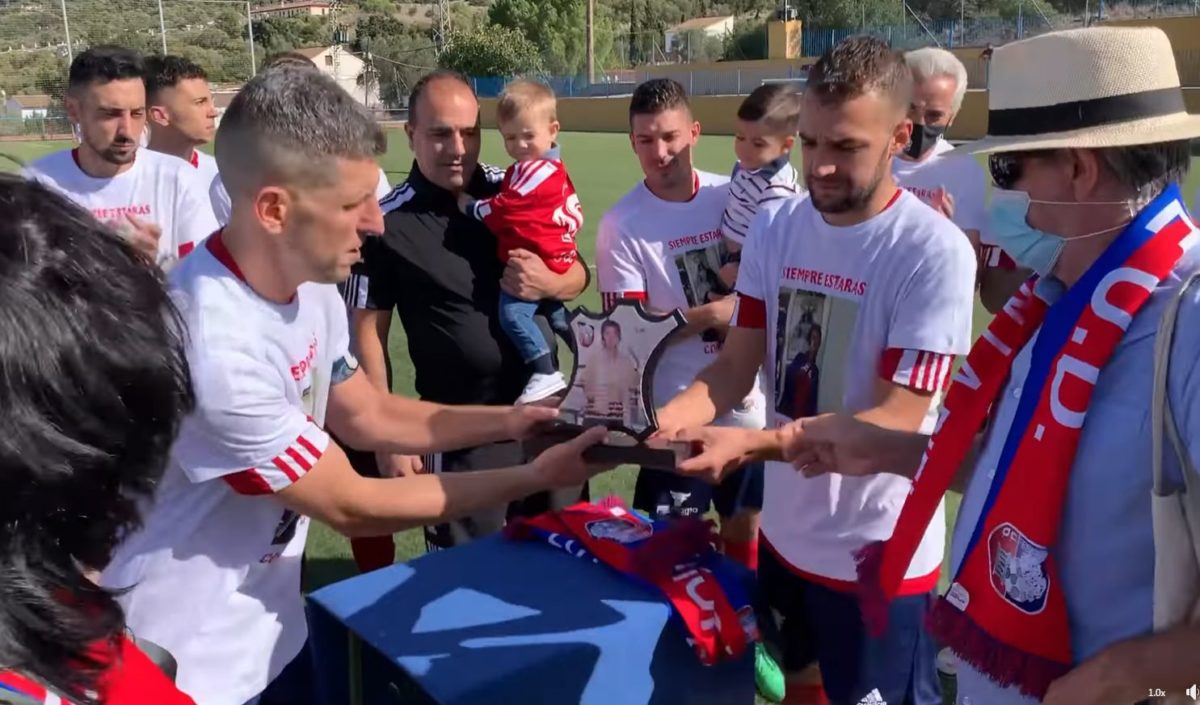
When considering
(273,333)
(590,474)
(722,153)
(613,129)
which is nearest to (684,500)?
(590,474)

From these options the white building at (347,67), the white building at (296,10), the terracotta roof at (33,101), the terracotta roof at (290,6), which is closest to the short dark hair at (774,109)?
the white building at (347,67)

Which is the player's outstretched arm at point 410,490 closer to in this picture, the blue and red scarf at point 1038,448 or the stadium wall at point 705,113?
the blue and red scarf at point 1038,448

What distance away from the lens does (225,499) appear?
2273 millimetres

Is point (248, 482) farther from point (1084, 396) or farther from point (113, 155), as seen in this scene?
point (113, 155)

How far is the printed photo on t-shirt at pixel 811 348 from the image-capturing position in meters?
2.86

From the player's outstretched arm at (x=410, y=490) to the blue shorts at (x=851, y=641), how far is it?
77 cm

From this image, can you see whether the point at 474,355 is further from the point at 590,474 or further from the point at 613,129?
the point at 613,129

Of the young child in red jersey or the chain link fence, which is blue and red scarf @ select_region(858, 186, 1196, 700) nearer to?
the young child in red jersey

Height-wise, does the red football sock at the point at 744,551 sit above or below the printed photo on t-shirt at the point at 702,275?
below

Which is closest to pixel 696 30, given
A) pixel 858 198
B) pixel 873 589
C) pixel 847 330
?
pixel 858 198

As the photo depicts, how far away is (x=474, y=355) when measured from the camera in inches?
156

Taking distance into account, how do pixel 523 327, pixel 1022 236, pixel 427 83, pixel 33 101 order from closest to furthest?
pixel 1022 236
pixel 523 327
pixel 427 83
pixel 33 101

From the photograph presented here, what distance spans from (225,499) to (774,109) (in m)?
3.34

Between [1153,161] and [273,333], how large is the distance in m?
1.86
